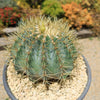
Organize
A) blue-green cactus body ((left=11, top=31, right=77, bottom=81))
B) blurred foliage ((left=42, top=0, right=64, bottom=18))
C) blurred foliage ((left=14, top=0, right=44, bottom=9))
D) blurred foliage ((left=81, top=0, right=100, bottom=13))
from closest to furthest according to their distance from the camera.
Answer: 1. blue-green cactus body ((left=11, top=31, right=77, bottom=81))
2. blurred foliage ((left=42, top=0, right=64, bottom=18))
3. blurred foliage ((left=14, top=0, right=44, bottom=9))
4. blurred foliage ((left=81, top=0, right=100, bottom=13))

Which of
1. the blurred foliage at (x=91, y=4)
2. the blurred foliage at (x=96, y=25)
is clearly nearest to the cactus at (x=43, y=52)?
the blurred foliage at (x=96, y=25)

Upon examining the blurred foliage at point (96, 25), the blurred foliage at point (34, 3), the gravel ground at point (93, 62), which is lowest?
the gravel ground at point (93, 62)

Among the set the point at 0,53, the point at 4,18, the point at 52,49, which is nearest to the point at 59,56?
the point at 52,49

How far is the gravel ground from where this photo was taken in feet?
9.22

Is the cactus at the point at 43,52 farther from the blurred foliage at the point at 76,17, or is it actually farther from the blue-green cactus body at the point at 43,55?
the blurred foliage at the point at 76,17

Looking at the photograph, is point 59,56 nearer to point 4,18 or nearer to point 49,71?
point 49,71

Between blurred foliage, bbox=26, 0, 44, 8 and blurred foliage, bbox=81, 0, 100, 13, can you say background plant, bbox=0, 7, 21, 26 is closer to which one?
blurred foliage, bbox=26, 0, 44, 8

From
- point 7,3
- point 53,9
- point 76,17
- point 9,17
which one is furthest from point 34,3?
point 76,17

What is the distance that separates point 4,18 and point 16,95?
286 centimetres

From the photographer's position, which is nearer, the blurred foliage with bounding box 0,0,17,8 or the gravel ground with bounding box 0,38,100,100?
the gravel ground with bounding box 0,38,100,100

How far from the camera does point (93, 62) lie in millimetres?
3848

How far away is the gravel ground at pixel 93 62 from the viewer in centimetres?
281

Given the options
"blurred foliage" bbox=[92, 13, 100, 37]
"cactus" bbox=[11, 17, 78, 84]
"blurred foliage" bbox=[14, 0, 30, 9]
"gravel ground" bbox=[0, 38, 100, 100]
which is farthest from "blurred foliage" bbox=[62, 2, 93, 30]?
"cactus" bbox=[11, 17, 78, 84]

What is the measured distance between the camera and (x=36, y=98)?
244 centimetres
